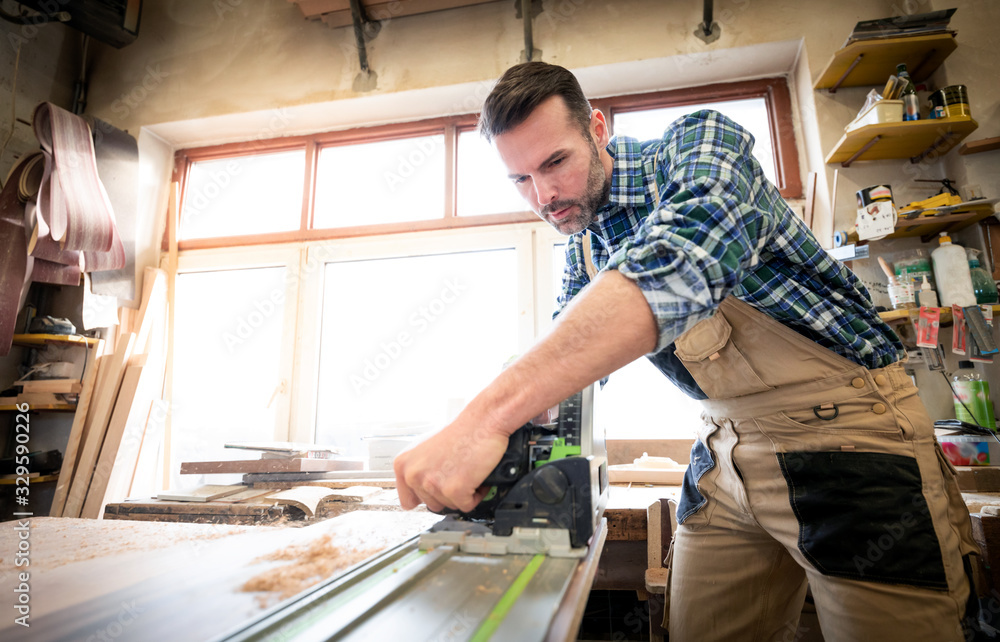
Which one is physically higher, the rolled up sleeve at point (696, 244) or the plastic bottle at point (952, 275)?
the plastic bottle at point (952, 275)

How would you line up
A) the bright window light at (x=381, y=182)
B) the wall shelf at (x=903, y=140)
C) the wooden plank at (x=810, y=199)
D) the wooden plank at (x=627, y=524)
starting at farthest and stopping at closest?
the bright window light at (x=381, y=182), the wooden plank at (x=810, y=199), the wall shelf at (x=903, y=140), the wooden plank at (x=627, y=524)

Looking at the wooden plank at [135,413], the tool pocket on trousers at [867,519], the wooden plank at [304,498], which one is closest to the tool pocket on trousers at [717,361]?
the tool pocket on trousers at [867,519]

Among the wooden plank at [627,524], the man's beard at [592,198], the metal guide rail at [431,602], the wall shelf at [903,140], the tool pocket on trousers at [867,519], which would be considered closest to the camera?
the metal guide rail at [431,602]

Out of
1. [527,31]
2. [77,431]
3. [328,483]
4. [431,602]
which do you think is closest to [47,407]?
[77,431]

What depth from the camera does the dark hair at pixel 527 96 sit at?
110 centimetres

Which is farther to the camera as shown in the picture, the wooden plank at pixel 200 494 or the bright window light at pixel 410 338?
the bright window light at pixel 410 338

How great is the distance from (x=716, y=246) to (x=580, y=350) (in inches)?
9.2

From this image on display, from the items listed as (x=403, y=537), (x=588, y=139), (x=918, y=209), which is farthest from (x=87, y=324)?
(x=918, y=209)

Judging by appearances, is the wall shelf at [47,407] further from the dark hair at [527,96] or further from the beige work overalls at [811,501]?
the beige work overalls at [811,501]

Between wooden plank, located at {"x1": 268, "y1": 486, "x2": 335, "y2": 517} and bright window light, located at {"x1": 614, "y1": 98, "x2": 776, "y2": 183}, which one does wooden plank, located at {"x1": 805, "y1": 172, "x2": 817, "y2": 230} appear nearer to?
bright window light, located at {"x1": 614, "y1": 98, "x2": 776, "y2": 183}

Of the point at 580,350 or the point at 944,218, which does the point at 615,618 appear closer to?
the point at 580,350

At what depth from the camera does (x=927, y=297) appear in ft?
6.51

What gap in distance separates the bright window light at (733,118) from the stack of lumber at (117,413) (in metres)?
2.79

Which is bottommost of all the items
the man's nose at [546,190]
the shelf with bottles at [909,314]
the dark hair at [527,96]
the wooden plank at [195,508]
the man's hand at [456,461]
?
the wooden plank at [195,508]
